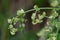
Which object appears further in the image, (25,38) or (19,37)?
(19,37)

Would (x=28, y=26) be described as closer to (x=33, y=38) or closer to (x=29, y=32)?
(x=29, y=32)

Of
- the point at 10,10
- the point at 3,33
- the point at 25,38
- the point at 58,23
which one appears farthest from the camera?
the point at 10,10

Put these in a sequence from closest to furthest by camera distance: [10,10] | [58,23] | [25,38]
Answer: [58,23], [25,38], [10,10]

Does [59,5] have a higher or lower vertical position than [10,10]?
lower

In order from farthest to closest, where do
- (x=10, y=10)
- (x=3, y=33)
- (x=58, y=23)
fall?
(x=10, y=10), (x=3, y=33), (x=58, y=23)

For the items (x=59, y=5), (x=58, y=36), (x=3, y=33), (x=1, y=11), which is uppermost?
(x=1, y=11)

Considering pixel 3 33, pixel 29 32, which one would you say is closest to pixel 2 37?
pixel 3 33

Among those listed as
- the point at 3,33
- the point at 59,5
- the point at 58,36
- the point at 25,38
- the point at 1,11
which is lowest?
the point at 58,36

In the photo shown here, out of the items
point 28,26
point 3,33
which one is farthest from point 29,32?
point 3,33

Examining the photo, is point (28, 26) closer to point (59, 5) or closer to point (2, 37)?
point (2, 37)
